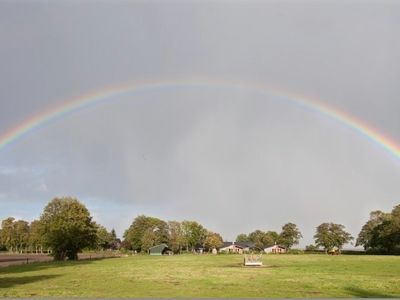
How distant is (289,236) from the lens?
574ft

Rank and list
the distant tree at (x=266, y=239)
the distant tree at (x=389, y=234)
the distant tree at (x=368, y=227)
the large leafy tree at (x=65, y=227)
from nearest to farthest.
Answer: the large leafy tree at (x=65, y=227) → the distant tree at (x=389, y=234) → the distant tree at (x=368, y=227) → the distant tree at (x=266, y=239)

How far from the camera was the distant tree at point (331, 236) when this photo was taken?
496 feet

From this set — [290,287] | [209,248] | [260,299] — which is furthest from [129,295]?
[209,248]

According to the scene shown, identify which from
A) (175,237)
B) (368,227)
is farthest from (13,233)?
(368,227)

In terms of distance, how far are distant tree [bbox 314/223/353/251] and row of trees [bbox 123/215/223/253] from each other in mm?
38785

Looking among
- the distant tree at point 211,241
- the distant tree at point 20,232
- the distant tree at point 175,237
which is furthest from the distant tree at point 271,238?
the distant tree at point 20,232

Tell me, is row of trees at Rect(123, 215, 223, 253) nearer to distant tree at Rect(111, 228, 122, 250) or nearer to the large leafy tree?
distant tree at Rect(111, 228, 122, 250)

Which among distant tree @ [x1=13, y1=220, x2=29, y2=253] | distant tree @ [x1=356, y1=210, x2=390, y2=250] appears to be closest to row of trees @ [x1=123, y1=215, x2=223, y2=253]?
distant tree @ [x1=13, y1=220, x2=29, y2=253]

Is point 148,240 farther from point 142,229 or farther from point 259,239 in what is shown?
point 259,239

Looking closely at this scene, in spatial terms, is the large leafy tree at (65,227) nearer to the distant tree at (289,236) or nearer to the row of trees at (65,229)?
the row of trees at (65,229)

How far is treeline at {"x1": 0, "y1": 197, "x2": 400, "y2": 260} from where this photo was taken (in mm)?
73812

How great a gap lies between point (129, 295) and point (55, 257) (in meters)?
56.8

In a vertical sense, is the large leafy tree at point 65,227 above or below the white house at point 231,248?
above

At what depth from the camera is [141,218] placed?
15650 centimetres
